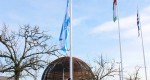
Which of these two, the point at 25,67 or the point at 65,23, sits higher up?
the point at 65,23

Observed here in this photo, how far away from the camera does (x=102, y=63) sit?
5544cm

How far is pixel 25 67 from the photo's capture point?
1722 inches

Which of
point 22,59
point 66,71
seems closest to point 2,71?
point 22,59

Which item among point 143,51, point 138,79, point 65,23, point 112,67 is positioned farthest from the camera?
point 138,79

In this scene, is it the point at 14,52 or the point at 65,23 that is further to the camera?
the point at 14,52

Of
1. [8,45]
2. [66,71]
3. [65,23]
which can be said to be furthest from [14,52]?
[66,71]

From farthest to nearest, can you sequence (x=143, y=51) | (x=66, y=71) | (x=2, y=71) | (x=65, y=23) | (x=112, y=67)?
(x=66, y=71) → (x=112, y=67) → (x=143, y=51) → (x=2, y=71) → (x=65, y=23)

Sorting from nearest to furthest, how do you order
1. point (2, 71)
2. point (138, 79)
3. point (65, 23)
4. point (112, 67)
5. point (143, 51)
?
point (65, 23) < point (2, 71) < point (143, 51) < point (112, 67) < point (138, 79)

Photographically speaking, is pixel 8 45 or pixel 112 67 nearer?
pixel 8 45

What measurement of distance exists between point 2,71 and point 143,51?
18.8 meters

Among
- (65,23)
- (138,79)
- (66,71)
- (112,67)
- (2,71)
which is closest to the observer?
(65,23)

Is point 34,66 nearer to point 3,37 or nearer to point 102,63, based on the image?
point 3,37

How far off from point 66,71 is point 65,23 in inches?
1817

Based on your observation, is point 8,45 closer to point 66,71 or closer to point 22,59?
point 22,59
